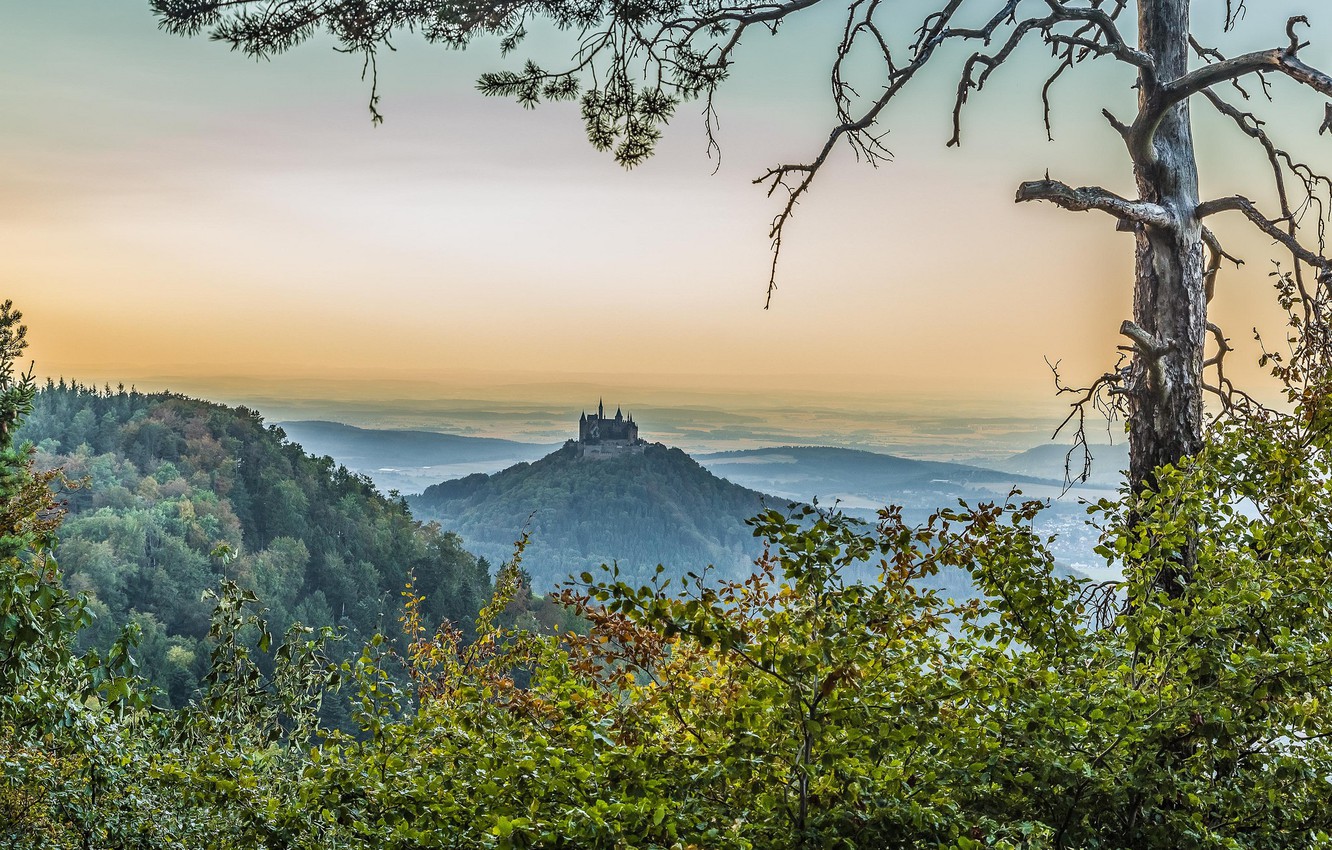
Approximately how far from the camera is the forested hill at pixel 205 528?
94.6ft

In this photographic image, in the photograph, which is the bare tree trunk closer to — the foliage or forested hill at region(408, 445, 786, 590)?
the foliage

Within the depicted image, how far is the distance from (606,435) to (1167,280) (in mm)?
31687

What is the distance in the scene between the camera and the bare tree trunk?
3.91 metres

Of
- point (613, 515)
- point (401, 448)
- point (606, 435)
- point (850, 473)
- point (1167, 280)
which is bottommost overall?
point (613, 515)

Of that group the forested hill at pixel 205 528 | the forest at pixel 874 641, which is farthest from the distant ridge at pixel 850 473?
the forested hill at pixel 205 528

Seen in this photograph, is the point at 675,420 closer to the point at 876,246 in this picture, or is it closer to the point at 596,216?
the point at 596,216

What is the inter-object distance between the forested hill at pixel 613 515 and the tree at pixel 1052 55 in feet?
77.6

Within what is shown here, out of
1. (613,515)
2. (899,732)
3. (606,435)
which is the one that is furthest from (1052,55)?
(606,435)

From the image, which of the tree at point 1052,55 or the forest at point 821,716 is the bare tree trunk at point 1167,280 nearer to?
the tree at point 1052,55

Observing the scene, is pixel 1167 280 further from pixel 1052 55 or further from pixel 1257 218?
pixel 1052 55

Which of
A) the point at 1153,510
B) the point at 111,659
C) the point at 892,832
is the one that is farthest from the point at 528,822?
the point at 1153,510

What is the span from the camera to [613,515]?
3031 centimetres

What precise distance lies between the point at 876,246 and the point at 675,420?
16.2 m

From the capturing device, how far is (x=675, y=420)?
23.9 metres
